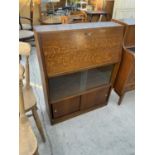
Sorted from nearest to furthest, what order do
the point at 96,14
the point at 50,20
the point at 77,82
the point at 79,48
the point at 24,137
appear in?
1. the point at 24,137
2. the point at 79,48
3. the point at 77,82
4. the point at 50,20
5. the point at 96,14

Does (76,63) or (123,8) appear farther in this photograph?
(123,8)

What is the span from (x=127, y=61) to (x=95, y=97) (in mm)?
531

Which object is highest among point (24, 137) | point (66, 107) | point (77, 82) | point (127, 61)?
point (127, 61)

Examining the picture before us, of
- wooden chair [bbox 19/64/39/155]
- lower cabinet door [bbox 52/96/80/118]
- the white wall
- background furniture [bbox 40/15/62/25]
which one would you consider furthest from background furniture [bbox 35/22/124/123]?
the white wall

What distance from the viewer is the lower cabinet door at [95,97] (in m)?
1.70

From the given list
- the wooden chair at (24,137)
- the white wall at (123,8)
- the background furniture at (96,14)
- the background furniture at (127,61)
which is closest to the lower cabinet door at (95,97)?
the background furniture at (127,61)

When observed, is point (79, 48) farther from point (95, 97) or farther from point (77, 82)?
point (95, 97)

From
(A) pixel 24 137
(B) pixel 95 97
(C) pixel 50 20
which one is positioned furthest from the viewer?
(C) pixel 50 20

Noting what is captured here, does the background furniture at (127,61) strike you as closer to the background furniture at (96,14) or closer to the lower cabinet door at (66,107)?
the lower cabinet door at (66,107)

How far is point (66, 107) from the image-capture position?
1.65 meters

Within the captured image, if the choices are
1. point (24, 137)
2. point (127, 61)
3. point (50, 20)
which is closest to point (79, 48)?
point (127, 61)

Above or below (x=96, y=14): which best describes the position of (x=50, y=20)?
below
